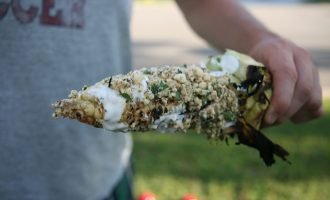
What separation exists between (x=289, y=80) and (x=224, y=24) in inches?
13.3

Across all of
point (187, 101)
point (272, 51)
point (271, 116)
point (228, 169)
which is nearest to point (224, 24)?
point (272, 51)

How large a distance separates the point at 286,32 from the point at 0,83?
7.78 m

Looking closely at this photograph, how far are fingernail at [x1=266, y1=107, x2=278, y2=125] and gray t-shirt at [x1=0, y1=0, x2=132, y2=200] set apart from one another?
44 centimetres

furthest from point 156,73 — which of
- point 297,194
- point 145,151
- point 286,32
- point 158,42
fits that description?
point 286,32

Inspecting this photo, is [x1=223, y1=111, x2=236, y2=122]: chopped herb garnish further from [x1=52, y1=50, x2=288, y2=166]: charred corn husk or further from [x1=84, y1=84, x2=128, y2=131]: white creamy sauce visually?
[x1=84, y1=84, x2=128, y2=131]: white creamy sauce

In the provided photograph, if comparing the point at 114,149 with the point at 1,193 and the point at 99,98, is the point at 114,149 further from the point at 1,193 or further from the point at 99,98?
the point at 99,98

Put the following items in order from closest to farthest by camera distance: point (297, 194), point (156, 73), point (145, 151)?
point (156, 73), point (297, 194), point (145, 151)

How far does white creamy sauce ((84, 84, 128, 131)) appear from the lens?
0.96 meters

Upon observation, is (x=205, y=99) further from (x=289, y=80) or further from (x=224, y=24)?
(x=224, y=24)

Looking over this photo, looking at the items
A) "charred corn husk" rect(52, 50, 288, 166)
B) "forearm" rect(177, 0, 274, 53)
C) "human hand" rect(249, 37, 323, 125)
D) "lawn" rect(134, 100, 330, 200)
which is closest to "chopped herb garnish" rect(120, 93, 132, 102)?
"charred corn husk" rect(52, 50, 288, 166)

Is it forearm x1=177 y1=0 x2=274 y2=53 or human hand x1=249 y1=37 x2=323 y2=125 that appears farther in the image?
forearm x1=177 y1=0 x2=274 y2=53

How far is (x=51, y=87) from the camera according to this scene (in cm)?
131

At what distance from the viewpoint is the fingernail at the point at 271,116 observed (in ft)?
3.99

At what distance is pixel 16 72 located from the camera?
1243 millimetres
